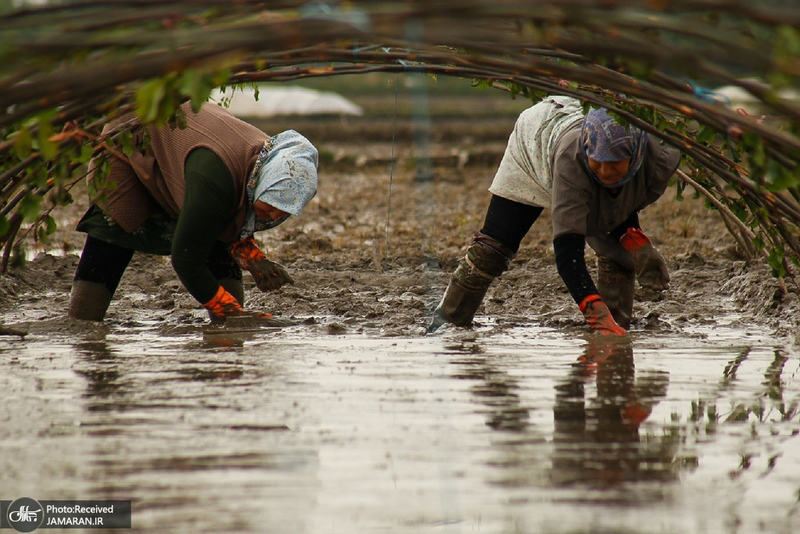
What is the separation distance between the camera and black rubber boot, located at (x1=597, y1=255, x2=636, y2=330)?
5266 mm

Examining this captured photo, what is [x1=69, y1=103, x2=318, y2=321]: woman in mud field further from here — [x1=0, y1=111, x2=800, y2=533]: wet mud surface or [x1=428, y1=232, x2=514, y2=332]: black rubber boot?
[x1=428, y1=232, x2=514, y2=332]: black rubber boot

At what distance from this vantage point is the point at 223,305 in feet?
15.9

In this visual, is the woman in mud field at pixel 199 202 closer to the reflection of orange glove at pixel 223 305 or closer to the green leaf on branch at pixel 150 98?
the reflection of orange glove at pixel 223 305

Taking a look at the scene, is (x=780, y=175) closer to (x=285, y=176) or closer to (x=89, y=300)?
(x=285, y=176)

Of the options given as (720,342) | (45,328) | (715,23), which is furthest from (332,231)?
(715,23)

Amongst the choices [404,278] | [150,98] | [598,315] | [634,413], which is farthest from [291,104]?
[150,98]

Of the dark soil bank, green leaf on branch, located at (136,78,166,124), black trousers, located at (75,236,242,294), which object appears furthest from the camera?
the dark soil bank

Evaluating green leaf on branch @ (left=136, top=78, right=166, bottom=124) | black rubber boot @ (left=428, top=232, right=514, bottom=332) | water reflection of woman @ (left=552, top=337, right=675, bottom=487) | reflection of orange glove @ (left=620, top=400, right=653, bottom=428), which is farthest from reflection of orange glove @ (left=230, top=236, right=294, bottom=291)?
green leaf on branch @ (left=136, top=78, right=166, bottom=124)

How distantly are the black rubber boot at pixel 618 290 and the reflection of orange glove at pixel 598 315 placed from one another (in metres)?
0.57

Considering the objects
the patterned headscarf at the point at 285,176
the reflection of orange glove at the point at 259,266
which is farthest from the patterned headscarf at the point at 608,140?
the reflection of orange glove at the point at 259,266

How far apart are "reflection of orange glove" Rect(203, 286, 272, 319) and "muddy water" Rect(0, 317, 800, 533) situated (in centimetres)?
30

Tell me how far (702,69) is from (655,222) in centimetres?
761

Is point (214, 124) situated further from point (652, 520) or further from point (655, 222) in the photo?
point (655, 222)

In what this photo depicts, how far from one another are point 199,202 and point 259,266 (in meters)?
0.59
